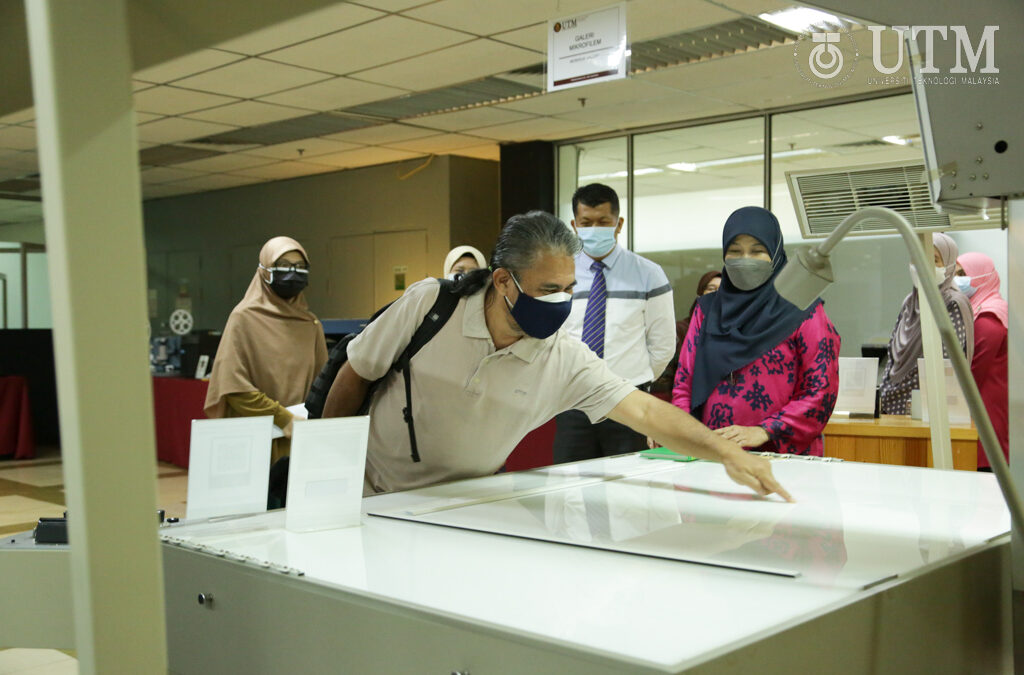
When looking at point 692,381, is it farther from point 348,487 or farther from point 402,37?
point 402,37

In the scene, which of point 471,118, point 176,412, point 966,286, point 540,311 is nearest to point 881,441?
point 966,286

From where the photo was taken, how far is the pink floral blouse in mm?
2508

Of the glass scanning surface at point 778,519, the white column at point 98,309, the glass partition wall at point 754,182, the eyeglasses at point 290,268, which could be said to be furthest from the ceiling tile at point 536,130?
the white column at point 98,309

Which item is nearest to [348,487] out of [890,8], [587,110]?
[890,8]

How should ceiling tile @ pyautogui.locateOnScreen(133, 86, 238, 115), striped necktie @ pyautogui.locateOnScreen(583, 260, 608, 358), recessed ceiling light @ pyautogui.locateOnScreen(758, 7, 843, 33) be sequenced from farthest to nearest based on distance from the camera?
ceiling tile @ pyautogui.locateOnScreen(133, 86, 238, 115) < recessed ceiling light @ pyautogui.locateOnScreen(758, 7, 843, 33) < striped necktie @ pyautogui.locateOnScreen(583, 260, 608, 358)

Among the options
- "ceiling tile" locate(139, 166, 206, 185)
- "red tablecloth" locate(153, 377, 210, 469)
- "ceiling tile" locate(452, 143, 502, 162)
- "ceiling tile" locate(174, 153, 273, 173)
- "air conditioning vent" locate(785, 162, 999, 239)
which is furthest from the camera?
"ceiling tile" locate(139, 166, 206, 185)

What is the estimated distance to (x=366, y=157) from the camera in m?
10.0

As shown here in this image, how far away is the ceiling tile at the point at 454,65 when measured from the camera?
5.87 m

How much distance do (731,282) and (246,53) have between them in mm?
4197

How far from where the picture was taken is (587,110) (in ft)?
25.3

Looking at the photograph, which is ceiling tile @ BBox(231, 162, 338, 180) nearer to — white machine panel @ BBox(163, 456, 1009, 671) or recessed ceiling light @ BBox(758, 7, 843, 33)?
recessed ceiling light @ BBox(758, 7, 843, 33)

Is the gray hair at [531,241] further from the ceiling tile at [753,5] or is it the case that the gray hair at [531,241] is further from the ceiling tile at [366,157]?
the ceiling tile at [366,157]

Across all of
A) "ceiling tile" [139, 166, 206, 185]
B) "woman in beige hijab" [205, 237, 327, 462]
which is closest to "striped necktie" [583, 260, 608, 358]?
"woman in beige hijab" [205, 237, 327, 462]

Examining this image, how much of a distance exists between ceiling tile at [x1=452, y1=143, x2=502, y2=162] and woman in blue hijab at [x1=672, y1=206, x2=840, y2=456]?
22.6 feet
